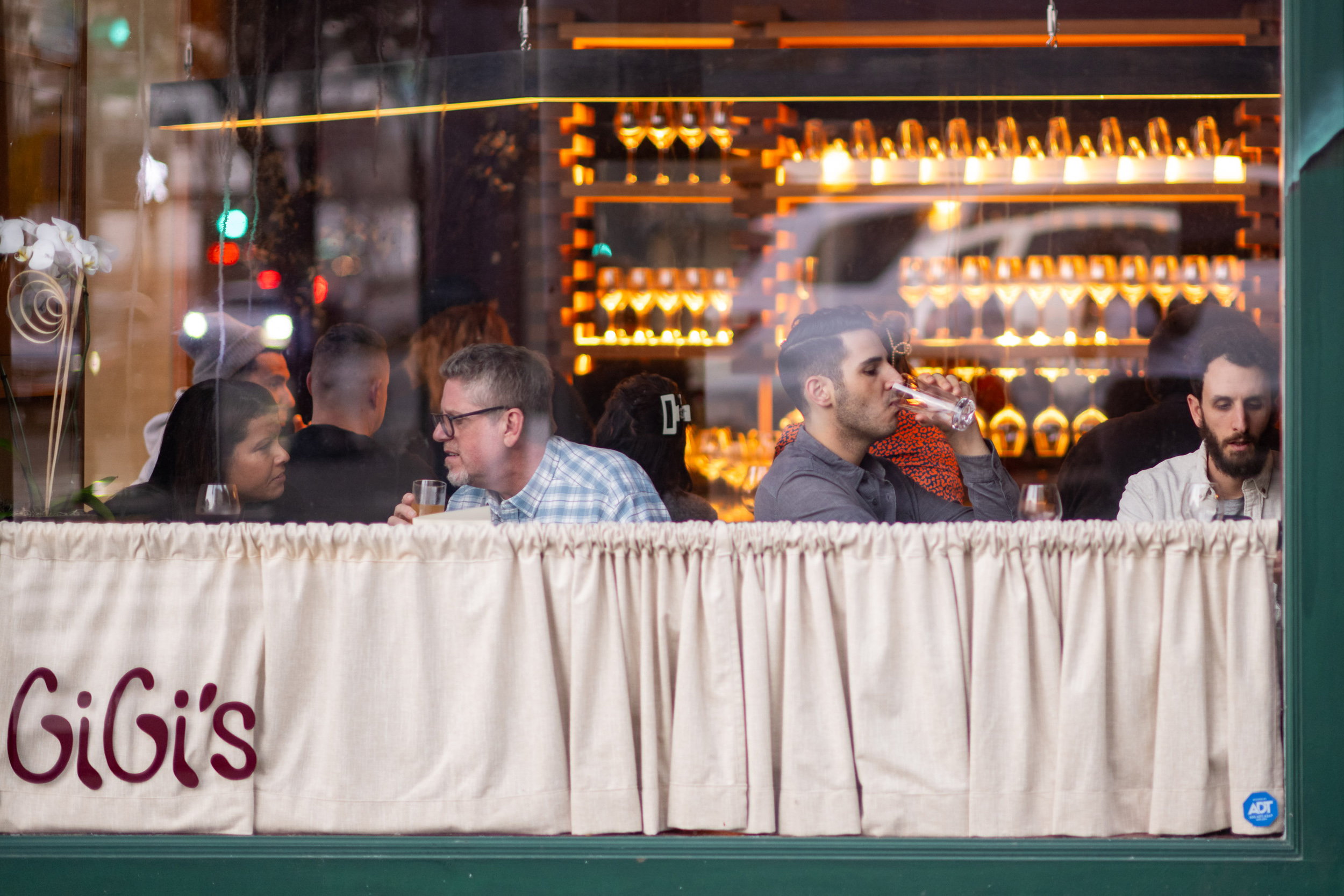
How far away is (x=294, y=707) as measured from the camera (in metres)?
1.92

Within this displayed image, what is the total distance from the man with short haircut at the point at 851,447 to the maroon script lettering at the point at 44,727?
119 cm

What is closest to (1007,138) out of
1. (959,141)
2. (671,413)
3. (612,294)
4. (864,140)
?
(959,141)

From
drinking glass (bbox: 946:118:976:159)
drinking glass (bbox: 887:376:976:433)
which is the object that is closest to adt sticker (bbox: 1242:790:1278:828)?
drinking glass (bbox: 887:376:976:433)

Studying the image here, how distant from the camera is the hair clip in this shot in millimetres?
3217

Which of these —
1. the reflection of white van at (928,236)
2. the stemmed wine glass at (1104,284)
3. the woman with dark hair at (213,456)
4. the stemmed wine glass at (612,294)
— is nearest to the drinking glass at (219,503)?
the woman with dark hair at (213,456)

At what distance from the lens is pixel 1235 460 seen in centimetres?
215

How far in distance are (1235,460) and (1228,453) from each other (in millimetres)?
30

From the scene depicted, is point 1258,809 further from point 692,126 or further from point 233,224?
point 233,224

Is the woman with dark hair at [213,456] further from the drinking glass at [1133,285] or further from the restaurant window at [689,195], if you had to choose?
the drinking glass at [1133,285]

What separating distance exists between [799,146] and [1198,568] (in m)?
3.42

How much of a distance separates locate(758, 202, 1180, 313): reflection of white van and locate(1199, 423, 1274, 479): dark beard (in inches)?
107

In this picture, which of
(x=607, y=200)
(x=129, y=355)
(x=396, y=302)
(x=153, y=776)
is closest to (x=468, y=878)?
(x=153, y=776)

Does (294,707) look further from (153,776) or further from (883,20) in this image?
(883,20)

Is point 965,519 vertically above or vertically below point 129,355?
below
